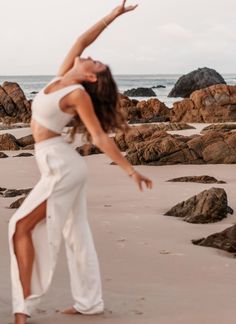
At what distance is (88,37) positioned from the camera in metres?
4.78

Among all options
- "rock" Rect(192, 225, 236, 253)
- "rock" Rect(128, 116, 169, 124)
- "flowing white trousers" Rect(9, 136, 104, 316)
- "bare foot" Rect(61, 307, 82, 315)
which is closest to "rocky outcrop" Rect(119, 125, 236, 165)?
"rock" Rect(192, 225, 236, 253)

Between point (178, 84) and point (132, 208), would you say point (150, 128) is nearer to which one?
point (132, 208)

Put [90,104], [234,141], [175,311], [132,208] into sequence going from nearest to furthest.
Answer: [90,104]
[175,311]
[132,208]
[234,141]

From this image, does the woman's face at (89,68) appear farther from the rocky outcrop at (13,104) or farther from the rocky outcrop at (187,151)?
the rocky outcrop at (13,104)

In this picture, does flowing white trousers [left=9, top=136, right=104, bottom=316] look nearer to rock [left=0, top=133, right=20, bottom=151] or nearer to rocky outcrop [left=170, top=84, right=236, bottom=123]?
rock [left=0, top=133, right=20, bottom=151]

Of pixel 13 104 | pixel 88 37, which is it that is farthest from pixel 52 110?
pixel 13 104

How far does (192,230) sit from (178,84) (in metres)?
45.8

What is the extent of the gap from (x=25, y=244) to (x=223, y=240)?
304 cm

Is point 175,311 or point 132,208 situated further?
point 132,208

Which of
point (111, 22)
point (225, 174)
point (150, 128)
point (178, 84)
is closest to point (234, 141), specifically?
point (225, 174)

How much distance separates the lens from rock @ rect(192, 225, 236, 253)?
6.64 metres

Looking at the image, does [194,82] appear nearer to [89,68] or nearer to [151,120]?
[151,120]

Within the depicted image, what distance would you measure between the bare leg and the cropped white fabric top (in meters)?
0.51

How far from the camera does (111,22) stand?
15.9ft
